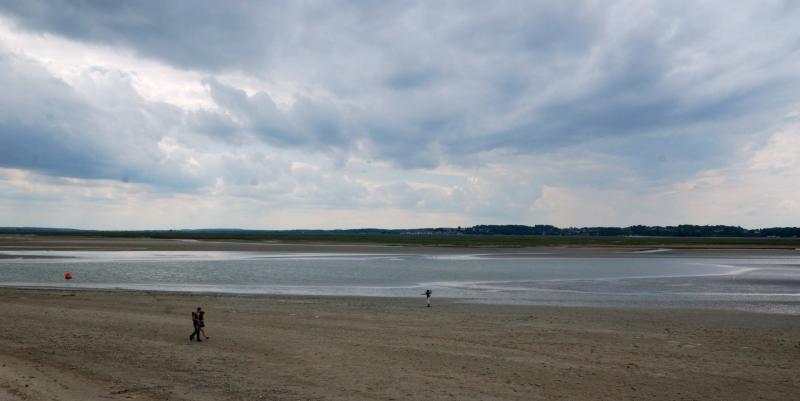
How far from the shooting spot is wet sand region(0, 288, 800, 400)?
37.7 feet

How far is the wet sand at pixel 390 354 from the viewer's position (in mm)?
11484

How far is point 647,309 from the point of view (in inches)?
992

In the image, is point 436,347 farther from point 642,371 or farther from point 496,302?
point 496,302

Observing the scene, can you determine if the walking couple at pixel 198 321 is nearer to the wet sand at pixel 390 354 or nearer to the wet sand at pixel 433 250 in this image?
the wet sand at pixel 390 354

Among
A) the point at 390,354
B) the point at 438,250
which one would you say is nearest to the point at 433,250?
the point at 438,250

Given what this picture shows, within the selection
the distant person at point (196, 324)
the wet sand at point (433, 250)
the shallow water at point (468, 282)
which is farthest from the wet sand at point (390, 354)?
the wet sand at point (433, 250)

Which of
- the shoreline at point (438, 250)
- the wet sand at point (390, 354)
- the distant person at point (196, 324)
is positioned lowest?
the wet sand at point (390, 354)

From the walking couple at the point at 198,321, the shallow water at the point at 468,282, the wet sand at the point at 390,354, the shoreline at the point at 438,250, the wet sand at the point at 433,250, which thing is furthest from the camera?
the wet sand at the point at 433,250

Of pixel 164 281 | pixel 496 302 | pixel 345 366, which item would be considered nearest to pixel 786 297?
pixel 496 302

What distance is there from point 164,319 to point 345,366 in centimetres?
1008

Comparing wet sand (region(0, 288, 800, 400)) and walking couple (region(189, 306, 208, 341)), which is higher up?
walking couple (region(189, 306, 208, 341))

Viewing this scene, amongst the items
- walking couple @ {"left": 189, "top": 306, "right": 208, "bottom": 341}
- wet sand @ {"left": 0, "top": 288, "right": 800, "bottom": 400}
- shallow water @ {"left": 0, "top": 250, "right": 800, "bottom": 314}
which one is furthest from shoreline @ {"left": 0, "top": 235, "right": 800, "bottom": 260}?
walking couple @ {"left": 189, "top": 306, "right": 208, "bottom": 341}

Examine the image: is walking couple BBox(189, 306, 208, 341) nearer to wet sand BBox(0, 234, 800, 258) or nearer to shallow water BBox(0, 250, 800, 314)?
shallow water BBox(0, 250, 800, 314)

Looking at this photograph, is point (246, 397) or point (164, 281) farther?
point (164, 281)
